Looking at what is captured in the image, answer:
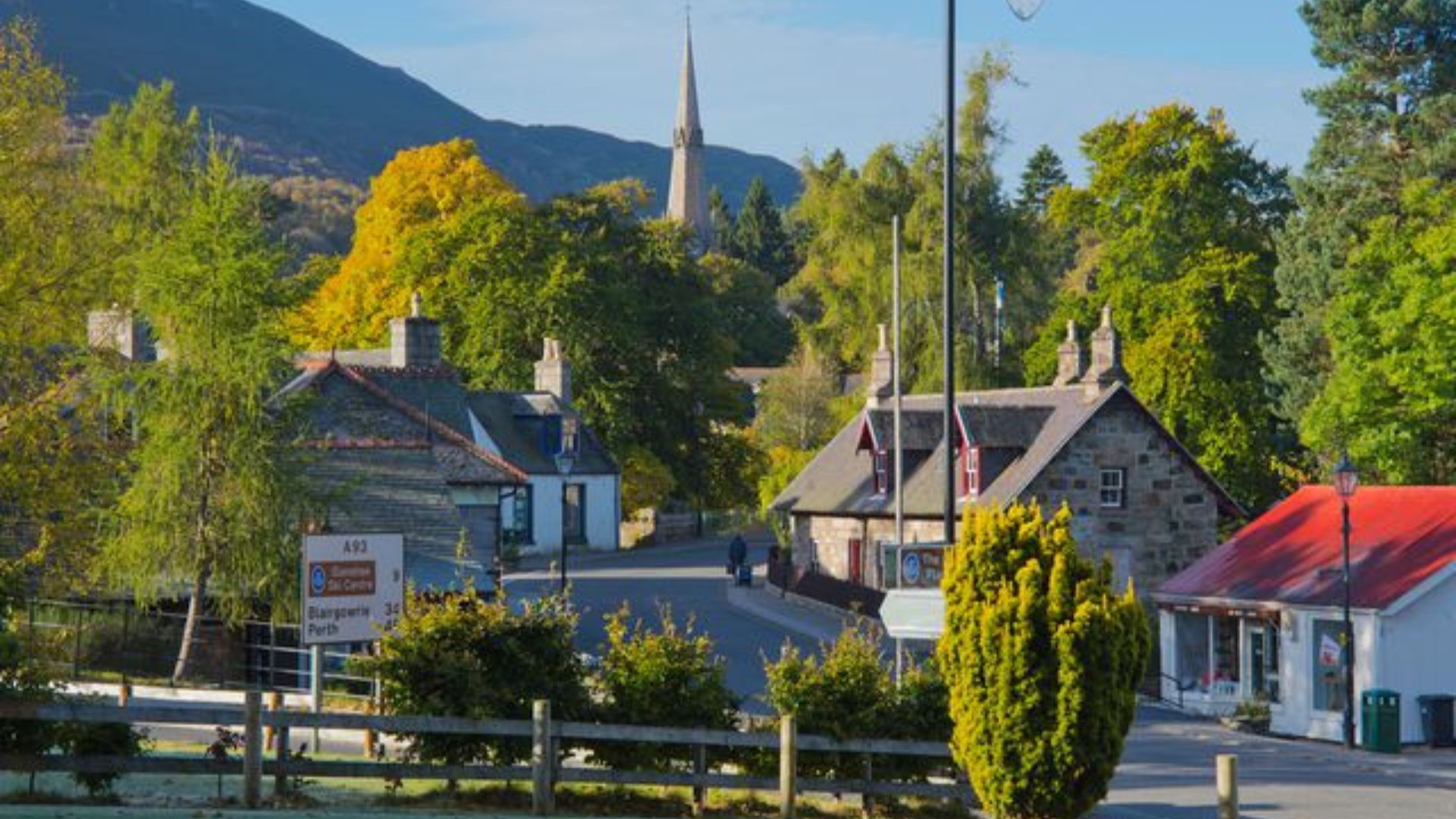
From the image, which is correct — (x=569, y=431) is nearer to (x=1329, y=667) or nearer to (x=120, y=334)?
(x=120, y=334)

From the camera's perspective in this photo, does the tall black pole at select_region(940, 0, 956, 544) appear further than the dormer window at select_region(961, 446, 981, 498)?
No

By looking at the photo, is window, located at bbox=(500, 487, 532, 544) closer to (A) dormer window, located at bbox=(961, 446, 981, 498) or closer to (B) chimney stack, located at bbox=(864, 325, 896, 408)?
(B) chimney stack, located at bbox=(864, 325, 896, 408)

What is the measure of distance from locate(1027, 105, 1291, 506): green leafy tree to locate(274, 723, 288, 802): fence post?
53.4 m

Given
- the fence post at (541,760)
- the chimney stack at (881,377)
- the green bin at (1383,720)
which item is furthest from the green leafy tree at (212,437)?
the chimney stack at (881,377)

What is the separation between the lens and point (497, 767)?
24984 mm

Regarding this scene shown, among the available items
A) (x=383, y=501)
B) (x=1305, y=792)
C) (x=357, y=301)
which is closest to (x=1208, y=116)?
(x=357, y=301)

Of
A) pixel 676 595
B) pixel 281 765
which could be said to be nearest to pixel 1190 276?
pixel 676 595

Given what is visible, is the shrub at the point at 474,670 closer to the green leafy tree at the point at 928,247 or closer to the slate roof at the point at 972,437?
the slate roof at the point at 972,437

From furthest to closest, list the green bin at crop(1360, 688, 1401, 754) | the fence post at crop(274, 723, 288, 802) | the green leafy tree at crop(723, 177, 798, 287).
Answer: the green leafy tree at crop(723, 177, 798, 287), the green bin at crop(1360, 688, 1401, 754), the fence post at crop(274, 723, 288, 802)

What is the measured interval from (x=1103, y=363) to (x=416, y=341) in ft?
66.5

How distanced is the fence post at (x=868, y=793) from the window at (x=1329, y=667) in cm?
1989

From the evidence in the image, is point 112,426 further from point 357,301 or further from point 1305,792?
point 357,301

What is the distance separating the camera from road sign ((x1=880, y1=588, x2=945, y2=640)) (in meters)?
26.7

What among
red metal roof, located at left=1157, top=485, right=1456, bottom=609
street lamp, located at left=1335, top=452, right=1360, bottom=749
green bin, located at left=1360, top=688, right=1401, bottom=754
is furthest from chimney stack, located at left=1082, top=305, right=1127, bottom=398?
green bin, located at left=1360, top=688, right=1401, bottom=754
